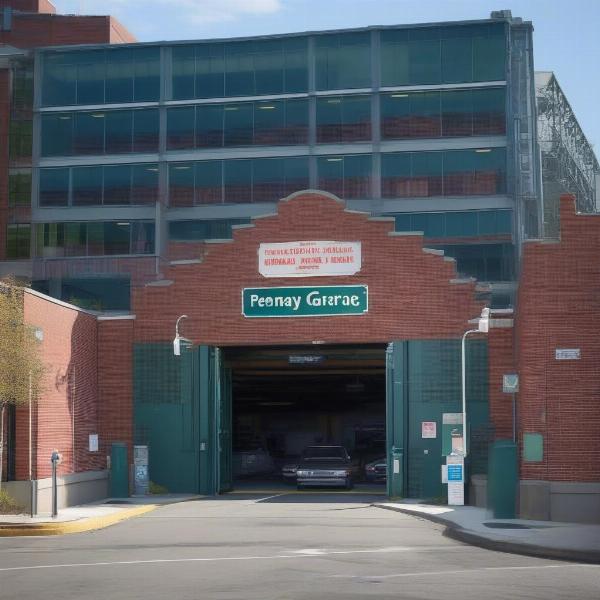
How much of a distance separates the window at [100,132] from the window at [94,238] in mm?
4184

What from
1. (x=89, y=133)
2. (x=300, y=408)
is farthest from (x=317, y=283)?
(x=89, y=133)

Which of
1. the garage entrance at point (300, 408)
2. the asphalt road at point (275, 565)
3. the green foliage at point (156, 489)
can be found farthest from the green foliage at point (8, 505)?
the garage entrance at point (300, 408)

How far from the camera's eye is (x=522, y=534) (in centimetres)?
2530

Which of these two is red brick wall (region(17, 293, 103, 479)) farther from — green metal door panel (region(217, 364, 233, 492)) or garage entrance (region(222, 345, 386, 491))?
garage entrance (region(222, 345, 386, 491))

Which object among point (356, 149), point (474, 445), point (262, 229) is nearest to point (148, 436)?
point (262, 229)

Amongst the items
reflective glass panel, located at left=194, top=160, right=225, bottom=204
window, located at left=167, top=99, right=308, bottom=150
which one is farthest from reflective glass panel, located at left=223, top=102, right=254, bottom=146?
reflective glass panel, located at left=194, top=160, right=225, bottom=204

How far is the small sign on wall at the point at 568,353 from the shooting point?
31969 mm

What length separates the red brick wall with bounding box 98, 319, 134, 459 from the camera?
4278 centimetres

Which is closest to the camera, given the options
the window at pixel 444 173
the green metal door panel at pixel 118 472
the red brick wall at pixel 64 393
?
the red brick wall at pixel 64 393

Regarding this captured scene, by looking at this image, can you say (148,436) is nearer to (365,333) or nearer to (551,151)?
(365,333)

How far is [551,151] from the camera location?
3115 inches

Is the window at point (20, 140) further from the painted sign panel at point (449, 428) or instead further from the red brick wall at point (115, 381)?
the painted sign panel at point (449, 428)

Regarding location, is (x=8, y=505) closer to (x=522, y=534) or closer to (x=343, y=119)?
(x=522, y=534)

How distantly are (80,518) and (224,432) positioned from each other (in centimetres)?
1530
